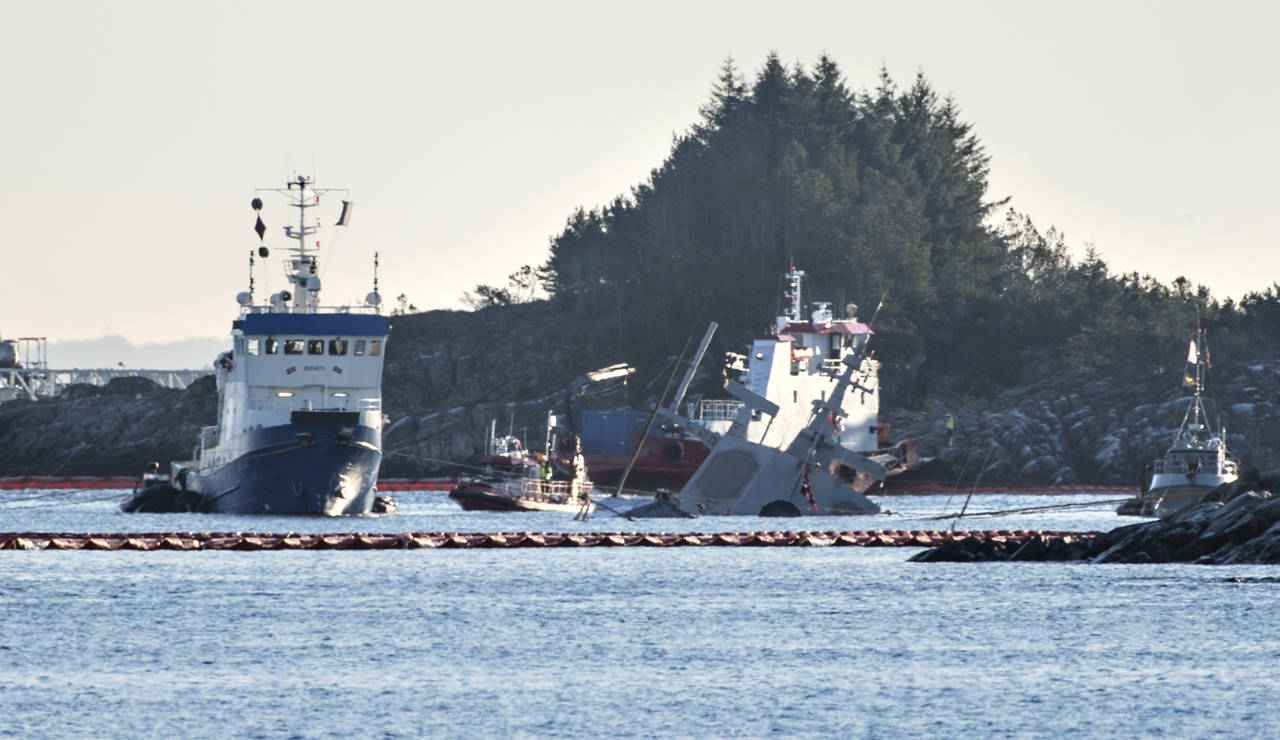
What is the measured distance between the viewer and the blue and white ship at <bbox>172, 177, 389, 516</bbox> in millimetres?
77062

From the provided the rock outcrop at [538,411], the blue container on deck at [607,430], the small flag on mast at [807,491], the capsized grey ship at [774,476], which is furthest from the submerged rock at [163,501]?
the rock outcrop at [538,411]

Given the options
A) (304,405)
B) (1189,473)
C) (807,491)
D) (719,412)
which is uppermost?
(719,412)

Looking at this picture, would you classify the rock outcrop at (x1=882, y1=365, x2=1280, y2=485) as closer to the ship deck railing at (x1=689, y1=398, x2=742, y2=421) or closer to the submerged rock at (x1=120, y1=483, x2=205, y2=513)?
the ship deck railing at (x1=689, y1=398, x2=742, y2=421)

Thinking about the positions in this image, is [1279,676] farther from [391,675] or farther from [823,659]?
[391,675]

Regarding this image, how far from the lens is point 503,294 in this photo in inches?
6895

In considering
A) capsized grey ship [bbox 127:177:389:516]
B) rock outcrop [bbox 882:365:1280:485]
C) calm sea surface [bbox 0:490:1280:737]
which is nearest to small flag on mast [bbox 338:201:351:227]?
capsized grey ship [bbox 127:177:389:516]

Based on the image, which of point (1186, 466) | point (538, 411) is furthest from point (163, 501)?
point (538, 411)

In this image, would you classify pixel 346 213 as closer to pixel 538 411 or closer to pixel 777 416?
pixel 777 416

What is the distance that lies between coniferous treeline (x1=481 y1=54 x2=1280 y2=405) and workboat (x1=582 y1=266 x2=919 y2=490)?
22.6m

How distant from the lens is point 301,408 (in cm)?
8031

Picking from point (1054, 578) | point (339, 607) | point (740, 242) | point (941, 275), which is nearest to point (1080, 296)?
point (941, 275)

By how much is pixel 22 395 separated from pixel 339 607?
155782 millimetres

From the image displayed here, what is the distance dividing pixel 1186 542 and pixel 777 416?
41.8 meters

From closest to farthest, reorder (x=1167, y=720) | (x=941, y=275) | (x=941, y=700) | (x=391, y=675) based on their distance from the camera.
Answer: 1. (x=1167, y=720)
2. (x=941, y=700)
3. (x=391, y=675)
4. (x=941, y=275)
